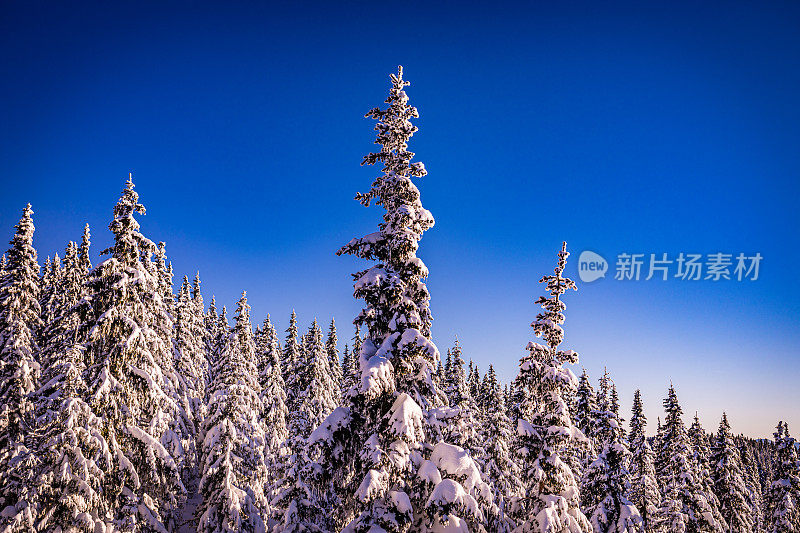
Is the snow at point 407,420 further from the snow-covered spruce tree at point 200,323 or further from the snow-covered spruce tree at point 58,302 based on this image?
the snow-covered spruce tree at point 200,323

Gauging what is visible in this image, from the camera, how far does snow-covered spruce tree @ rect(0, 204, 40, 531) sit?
23.1 m

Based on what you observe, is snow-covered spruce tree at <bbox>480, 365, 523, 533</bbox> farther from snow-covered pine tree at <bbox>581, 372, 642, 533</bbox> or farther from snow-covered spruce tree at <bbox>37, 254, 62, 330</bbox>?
snow-covered spruce tree at <bbox>37, 254, 62, 330</bbox>

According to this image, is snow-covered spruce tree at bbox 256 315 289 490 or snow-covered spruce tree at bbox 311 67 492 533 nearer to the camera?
snow-covered spruce tree at bbox 311 67 492 533

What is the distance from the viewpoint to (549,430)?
19812 millimetres

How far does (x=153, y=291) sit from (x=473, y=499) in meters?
14.1

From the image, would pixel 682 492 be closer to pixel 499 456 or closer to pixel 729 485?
pixel 729 485

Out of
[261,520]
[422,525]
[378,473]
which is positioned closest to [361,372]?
[378,473]

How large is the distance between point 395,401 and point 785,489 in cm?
4667

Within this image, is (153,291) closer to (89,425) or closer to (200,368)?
(89,425)

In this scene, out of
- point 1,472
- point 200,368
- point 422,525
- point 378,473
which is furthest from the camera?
point 200,368

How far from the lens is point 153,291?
19.2m

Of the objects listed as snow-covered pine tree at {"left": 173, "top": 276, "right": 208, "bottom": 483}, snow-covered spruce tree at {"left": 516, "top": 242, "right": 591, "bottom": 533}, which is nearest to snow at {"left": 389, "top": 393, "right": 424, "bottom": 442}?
snow-covered spruce tree at {"left": 516, "top": 242, "right": 591, "bottom": 533}

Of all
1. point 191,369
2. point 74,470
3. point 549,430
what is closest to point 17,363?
point 74,470

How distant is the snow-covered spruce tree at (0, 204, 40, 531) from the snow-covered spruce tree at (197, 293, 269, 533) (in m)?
8.32
